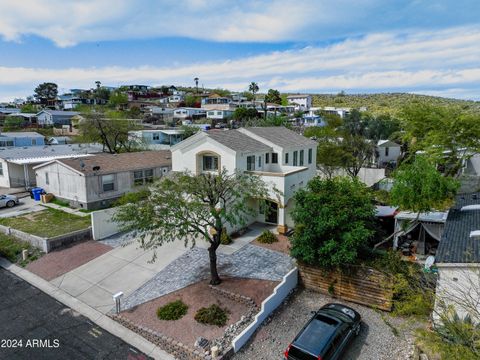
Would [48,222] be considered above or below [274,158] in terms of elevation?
below

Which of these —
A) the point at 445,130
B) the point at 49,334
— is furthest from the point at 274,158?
the point at 49,334

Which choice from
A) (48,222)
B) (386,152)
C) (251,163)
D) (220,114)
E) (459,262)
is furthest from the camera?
(220,114)

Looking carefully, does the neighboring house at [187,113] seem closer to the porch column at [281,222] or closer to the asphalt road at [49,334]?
the porch column at [281,222]

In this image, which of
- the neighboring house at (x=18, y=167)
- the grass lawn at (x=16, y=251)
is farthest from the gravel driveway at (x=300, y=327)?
the neighboring house at (x=18, y=167)

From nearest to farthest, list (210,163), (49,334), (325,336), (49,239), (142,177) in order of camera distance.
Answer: (325,336)
(49,334)
(49,239)
(210,163)
(142,177)

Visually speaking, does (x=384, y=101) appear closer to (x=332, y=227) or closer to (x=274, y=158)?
(x=274, y=158)

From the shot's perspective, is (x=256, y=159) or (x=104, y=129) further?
(x=104, y=129)

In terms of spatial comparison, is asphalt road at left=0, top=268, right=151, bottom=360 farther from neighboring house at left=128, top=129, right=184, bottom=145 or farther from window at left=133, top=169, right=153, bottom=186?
neighboring house at left=128, top=129, right=184, bottom=145

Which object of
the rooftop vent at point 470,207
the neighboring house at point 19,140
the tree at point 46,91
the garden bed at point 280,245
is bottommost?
the garden bed at point 280,245
